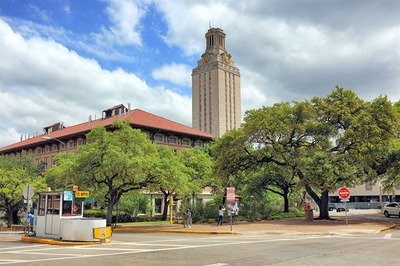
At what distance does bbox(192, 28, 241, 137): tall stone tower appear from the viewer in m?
147

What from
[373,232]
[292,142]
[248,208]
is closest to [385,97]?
[292,142]

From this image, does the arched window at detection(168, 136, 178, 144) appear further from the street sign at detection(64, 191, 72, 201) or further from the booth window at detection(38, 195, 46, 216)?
the street sign at detection(64, 191, 72, 201)

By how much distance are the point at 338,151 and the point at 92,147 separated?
2135 centimetres

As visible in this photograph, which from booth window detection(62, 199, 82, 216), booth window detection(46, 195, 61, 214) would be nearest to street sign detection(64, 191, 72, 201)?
booth window detection(62, 199, 82, 216)

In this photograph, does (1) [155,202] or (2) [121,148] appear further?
(1) [155,202]

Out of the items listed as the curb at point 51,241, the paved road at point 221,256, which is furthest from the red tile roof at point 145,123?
the paved road at point 221,256

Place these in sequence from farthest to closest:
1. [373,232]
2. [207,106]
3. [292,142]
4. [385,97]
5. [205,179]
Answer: [207,106], [205,179], [292,142], [385,97], [373,232]

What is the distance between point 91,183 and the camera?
34.6 metres

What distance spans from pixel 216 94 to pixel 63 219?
12653 cm

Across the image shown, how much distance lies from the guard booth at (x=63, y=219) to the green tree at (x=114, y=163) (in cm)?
750

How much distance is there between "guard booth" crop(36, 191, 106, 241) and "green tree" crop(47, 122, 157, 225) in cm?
750

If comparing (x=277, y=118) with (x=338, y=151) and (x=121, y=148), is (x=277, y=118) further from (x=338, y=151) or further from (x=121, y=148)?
(x=121, y=148)

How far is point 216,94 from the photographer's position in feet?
482

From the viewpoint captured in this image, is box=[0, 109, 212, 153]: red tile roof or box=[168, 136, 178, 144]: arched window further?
box=[168, 136, 178, 144]: arched window
